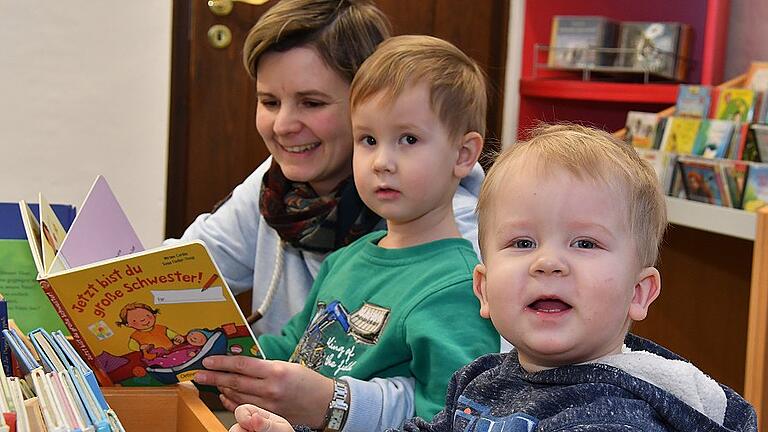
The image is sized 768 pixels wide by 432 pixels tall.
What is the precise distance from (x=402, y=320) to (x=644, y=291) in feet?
1.32

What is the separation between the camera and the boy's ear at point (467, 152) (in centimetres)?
148

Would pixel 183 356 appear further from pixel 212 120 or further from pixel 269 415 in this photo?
pixel 212 120

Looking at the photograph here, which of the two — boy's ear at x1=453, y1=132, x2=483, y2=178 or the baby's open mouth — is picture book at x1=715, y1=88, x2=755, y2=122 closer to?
boy's ear at x1=453, y1=132, x2=483, y2=178

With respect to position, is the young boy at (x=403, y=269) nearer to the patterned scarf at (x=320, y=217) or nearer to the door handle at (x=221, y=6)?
the patterned scarf at (x=320, y=217)

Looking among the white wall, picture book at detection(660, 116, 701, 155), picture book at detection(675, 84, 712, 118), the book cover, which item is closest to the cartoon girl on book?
picture book at detection(660, 116, 701, 155)

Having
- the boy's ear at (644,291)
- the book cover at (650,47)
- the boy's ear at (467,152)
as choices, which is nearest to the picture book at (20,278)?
the boy's ear at (467,152)

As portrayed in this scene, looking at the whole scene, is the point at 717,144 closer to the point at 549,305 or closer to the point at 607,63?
the point at 607,63

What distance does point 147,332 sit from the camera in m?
1.22

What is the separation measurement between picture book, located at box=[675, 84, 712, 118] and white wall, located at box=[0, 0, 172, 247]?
1.56 m

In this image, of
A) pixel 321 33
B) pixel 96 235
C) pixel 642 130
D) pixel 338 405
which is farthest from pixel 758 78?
pixel 96 235

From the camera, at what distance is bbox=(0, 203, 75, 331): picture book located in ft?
4.71

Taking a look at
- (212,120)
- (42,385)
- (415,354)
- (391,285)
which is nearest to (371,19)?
(391,285)

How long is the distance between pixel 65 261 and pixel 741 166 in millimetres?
1729

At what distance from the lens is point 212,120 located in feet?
11.3
